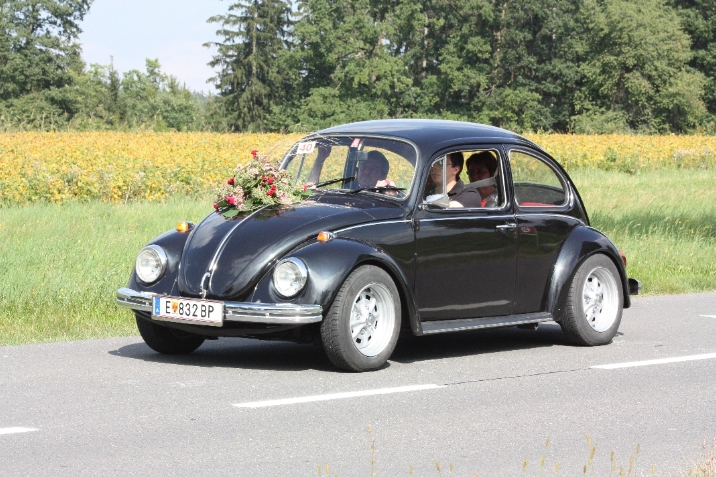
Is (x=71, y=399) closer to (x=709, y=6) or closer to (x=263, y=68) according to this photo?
(x=263, y=68)

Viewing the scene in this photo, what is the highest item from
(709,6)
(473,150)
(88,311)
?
(709,6)

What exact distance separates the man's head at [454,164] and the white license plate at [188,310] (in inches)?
94.3

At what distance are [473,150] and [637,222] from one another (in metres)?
13.0

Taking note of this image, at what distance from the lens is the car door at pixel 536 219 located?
9.16m

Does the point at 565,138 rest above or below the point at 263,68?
below

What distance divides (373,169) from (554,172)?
1988 millimetres

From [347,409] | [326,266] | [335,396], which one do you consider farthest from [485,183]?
[347,409]

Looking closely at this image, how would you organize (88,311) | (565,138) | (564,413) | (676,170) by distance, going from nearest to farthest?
(564,413), (88,311), (676,170), (565,138)

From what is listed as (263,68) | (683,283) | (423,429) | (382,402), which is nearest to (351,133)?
(382,402)

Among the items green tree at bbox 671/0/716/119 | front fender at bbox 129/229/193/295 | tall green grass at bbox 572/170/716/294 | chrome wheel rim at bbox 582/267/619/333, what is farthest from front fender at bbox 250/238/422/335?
green tree at bbox 671/0/716/119

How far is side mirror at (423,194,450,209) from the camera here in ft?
28.2

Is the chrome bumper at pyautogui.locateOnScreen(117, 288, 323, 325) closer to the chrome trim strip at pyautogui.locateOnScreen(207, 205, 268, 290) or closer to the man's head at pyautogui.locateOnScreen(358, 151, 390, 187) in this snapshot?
the chrome trim strip at pyautogui.locateOnScreen(207, 205, 268, 290)

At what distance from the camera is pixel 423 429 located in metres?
Result: 6.04

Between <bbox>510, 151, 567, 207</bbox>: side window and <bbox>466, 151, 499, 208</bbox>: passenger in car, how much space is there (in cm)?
22
